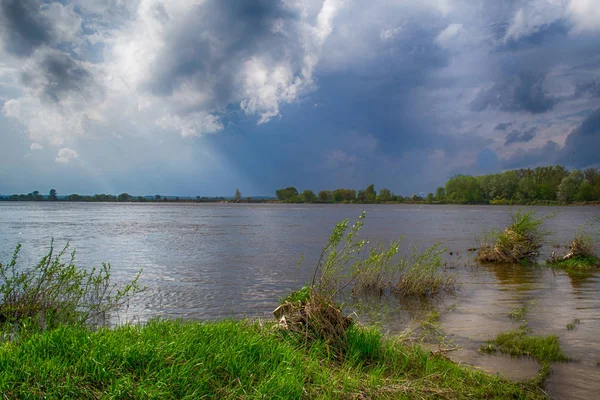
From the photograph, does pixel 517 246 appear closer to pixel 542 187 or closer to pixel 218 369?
pixel 218 369

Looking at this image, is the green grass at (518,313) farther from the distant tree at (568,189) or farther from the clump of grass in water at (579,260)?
the distant tree at (568,189)

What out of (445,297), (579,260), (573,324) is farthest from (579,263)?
(573,324)

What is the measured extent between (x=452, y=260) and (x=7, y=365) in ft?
76.4

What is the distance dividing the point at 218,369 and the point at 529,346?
672 centimetres

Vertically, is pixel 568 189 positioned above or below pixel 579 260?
above

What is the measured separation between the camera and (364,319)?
11.7 m

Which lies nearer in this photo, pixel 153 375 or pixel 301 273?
pixel 153 375

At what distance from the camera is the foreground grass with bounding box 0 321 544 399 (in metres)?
4.68

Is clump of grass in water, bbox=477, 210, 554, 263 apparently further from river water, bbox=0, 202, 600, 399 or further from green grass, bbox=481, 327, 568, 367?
green grass, bbox=481, 327, 568, 367

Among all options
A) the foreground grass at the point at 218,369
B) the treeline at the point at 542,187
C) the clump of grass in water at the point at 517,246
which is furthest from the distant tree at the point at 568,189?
the foreground grass at the point at 218,369

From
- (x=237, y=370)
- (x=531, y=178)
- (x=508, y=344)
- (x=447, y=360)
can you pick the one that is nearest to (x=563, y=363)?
(x=508, y=344)

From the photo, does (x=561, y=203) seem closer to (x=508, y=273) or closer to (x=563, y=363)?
(x=508, y=273)

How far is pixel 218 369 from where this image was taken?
5340 mm

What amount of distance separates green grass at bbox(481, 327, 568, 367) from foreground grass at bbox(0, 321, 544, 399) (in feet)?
6.45
